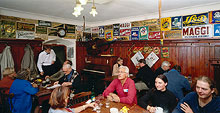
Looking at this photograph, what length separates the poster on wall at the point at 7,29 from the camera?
5.54 m

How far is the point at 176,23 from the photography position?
18.9ft

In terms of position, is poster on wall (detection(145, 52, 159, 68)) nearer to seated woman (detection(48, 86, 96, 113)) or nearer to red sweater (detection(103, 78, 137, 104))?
red sweater (detection(103, 78, 137, 104))

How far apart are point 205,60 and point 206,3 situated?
2076 mm

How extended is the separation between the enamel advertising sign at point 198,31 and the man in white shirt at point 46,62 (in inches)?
242

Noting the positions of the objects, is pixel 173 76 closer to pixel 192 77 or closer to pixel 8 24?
pixel 192 77

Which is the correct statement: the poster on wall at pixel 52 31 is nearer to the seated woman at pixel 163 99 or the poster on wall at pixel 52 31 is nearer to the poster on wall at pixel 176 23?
the poster on wall at pixel 176 23

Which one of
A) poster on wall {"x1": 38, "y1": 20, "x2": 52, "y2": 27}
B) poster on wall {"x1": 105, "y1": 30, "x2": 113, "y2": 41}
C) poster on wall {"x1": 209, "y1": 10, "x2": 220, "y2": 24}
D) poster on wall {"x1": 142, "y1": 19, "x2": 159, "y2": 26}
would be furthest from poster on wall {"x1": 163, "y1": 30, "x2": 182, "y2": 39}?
poster on wall {"x1": 38, "y1": 20, "x2": 52, "y2": 27}

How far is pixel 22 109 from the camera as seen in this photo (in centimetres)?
334

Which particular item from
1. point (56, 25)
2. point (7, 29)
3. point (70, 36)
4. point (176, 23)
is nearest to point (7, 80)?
point (7, 29)

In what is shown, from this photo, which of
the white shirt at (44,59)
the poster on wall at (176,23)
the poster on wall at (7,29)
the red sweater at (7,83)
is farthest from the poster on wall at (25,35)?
the poster on wall at (176,23)

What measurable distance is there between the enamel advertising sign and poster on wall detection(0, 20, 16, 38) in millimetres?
7220

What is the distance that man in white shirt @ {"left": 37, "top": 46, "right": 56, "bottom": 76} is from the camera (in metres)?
6.31

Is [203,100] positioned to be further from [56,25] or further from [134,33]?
[56,25]

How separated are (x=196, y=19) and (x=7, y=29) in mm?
7656
